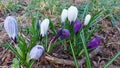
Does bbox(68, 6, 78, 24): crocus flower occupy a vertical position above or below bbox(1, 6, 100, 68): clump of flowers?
above

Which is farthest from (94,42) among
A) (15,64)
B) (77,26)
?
(15,64)

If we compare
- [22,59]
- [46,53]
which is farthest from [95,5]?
[22,59]

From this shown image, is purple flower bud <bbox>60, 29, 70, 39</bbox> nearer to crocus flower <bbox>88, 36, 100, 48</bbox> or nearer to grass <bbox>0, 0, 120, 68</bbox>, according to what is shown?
crocus flower <bbox>88, 36, 100, 48</bbox>

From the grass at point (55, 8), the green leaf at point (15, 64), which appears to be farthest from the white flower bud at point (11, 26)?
the grass at point (55, 8)

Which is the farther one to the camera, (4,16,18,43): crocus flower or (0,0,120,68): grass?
(0,0,120,68): grass

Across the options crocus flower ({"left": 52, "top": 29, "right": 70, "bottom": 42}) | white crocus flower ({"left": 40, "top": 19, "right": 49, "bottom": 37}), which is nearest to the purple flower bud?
crocus flower ({"left": 52, "top": 29, "right": 70, "bottom": 42})

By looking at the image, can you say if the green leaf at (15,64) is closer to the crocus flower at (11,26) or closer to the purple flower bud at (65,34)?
the crocus flower at (11,26)

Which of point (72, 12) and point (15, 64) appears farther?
point (72, 12)

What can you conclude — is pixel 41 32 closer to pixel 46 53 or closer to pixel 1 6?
pixel 46 53

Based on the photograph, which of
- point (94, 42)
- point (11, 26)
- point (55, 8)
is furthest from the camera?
point (55, 8)

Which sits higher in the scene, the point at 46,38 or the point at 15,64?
the point at 46,38

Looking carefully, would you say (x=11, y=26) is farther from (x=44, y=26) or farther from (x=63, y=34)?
(x=63, y=34)
